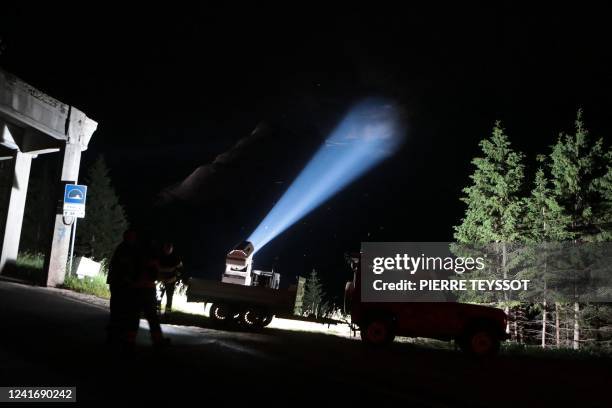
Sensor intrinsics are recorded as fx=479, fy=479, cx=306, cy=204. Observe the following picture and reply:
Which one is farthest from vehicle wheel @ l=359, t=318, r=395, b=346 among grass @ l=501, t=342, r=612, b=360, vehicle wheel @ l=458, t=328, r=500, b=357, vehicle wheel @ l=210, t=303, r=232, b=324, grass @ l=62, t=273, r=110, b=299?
grass @ l=62, t=273, r=110, b=299

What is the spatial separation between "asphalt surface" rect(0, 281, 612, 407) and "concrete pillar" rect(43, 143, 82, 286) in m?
5.36

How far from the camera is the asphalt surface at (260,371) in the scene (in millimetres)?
5945

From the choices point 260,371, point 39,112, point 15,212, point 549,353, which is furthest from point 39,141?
point 549,353

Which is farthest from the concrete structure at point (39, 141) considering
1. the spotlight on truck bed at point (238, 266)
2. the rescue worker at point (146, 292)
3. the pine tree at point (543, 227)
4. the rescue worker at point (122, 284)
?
the pine tree at point (543, 227)

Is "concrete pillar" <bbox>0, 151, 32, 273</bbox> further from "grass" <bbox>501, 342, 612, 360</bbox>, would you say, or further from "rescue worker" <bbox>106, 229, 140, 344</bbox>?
"grass" <bbox>501, 342, 612, 360</bbox>

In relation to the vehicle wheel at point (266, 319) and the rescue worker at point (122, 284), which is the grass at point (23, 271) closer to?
the vehicle wheel at point (266, 319)

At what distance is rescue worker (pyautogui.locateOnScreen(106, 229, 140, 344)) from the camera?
759 centimetres

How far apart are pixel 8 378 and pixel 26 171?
1740 cm

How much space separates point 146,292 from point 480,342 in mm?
8075

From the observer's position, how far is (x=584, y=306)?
2338cm

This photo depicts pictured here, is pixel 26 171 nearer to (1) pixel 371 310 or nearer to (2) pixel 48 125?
(2) pixel 48 125

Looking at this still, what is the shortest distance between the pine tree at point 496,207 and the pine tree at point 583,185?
6.39 ft

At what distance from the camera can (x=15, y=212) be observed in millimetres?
20000

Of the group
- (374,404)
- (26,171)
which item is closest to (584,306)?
(374,404)
